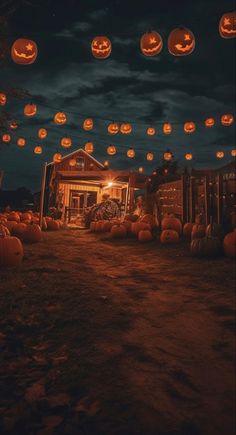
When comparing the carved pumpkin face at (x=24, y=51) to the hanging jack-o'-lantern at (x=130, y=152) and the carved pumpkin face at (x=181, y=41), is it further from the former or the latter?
the hanging jack-o'-lantern at (x=130, y=152)

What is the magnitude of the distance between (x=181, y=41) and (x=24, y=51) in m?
4.38

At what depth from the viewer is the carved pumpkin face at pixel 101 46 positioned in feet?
28.2

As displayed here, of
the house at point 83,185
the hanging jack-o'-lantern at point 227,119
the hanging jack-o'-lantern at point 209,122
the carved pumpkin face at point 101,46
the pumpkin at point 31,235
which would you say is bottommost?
the pumpkin at point 31,235

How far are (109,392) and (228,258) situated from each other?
16.6 feet

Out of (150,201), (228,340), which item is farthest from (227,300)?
(150,201)

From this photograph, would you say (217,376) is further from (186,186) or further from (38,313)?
(186,186)

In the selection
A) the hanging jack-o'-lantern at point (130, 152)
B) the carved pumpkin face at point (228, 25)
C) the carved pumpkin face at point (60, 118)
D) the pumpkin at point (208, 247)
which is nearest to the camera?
the pumpkin at point (208, 247)

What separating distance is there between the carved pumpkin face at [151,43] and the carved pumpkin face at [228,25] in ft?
5.20

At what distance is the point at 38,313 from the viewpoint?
336cm

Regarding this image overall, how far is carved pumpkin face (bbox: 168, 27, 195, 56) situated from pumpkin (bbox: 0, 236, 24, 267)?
6.39 metres

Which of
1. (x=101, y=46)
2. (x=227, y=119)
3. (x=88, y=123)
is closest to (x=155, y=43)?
(x=101, y=46)

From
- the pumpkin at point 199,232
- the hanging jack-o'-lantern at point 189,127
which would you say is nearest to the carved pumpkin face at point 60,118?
the hanging jack-o'-lantern at point 189,127

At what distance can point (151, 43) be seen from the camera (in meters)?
8.15

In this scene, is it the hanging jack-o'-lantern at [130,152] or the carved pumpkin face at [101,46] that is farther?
the hanging jack-o'-lantern at [130,152]
